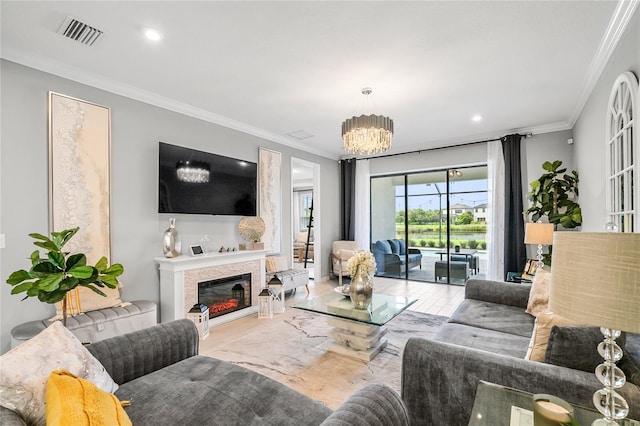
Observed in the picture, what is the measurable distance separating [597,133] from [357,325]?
3132 mm

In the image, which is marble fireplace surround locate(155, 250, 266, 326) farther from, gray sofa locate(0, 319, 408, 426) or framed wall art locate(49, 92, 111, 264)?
gray sofa locate(0, 319, 408, 426)

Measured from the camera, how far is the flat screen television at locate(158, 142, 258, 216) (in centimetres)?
345

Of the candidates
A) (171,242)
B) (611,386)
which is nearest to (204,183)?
(171,242)

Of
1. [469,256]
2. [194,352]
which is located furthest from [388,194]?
[194,352]

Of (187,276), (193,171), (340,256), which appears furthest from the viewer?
(340,256)

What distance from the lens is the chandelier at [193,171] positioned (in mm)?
3578

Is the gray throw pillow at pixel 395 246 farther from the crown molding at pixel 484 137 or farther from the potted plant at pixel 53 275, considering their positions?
the potted plant at pixel 53 275

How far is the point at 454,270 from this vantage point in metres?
5.78

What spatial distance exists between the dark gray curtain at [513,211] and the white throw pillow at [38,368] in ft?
17.5

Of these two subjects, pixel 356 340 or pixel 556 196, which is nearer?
pixel 356 340

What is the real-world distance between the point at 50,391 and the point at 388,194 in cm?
611

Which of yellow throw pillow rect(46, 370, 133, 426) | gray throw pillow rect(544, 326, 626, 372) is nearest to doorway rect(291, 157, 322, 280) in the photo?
gray throw pillow rect(544, 326, 626, 372)

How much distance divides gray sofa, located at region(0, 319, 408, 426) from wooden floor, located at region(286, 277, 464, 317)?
284cm

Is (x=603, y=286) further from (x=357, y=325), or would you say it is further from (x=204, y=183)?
(x=204, y=183)
